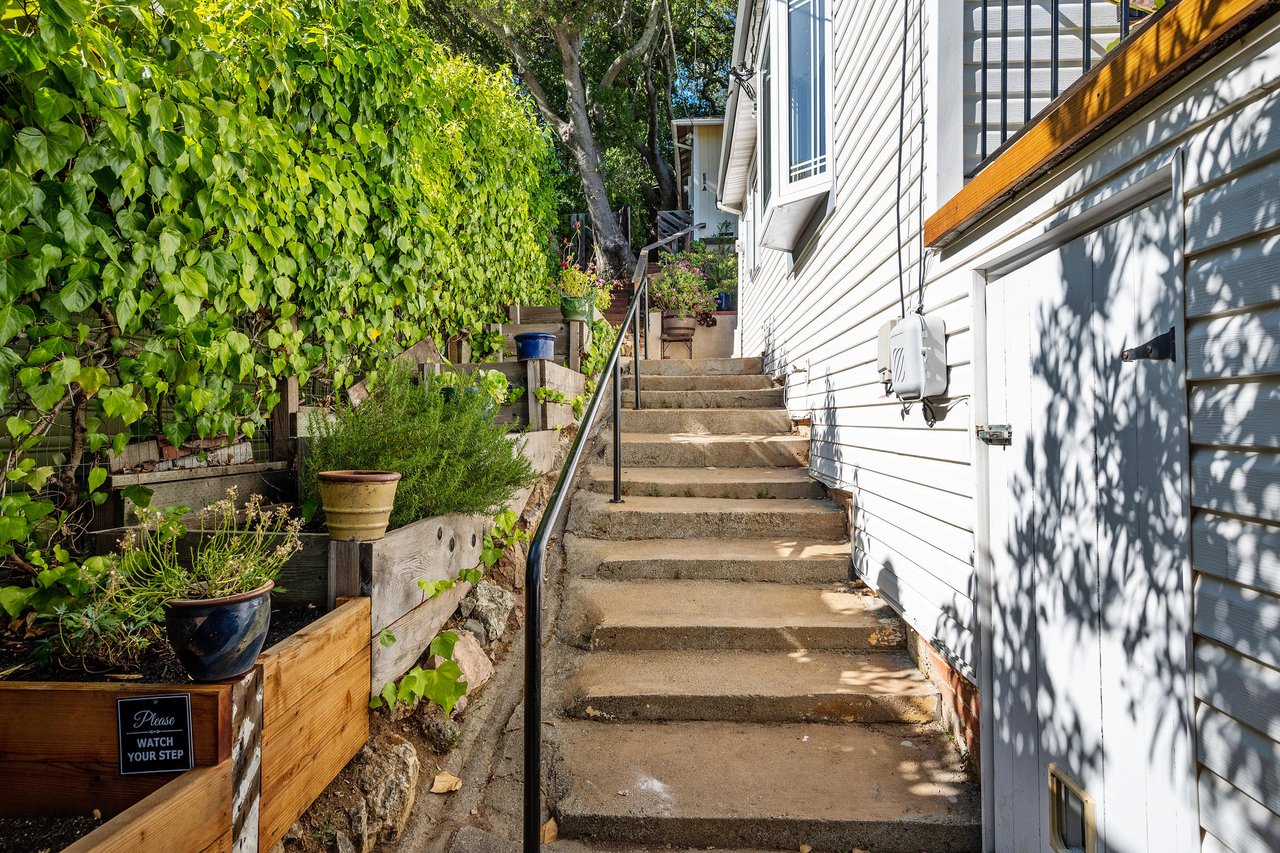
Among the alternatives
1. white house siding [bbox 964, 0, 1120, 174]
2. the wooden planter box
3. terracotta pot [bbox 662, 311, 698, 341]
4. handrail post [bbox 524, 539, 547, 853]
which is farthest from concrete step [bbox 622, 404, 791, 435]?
terracotta pot [bbox 662, 311, 698, 341]

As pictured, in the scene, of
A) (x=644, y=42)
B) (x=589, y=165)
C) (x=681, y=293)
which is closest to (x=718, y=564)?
(x=681, y=293)

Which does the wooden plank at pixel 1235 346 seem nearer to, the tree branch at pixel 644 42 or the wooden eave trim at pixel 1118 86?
the wooden eave trim at pixel 1118 86

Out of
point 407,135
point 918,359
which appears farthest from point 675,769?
point 407,135

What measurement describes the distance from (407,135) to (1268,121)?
3.11 metres

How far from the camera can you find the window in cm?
444

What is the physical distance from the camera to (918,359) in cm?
255

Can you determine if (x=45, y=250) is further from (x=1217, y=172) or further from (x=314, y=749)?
(x=1217, y=172)

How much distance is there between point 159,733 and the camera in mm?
1460

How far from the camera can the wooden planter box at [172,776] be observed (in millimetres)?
1380

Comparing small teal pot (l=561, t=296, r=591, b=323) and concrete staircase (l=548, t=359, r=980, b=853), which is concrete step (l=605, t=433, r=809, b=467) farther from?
small teal pot (l=561, t=296, r=591, b=323)

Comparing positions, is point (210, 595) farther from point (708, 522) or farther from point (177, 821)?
point (708, 522)

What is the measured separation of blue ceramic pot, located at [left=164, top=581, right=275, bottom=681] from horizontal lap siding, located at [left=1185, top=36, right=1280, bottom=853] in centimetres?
204

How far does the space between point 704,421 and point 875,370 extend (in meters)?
2.07

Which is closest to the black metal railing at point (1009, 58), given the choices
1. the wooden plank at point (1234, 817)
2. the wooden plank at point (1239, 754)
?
the wooden plank at point (1239, 754)
